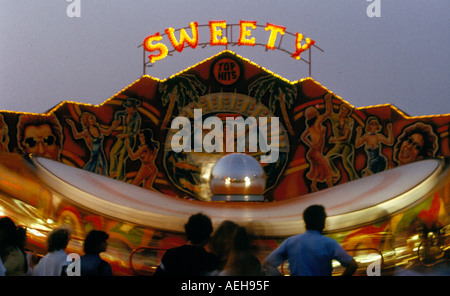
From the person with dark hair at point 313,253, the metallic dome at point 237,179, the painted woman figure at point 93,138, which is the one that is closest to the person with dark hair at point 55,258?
the person with dark hair at point 313,253

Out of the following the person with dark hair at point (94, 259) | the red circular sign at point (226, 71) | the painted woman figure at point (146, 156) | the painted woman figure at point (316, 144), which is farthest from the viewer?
the red circular sign at point (226, 71)

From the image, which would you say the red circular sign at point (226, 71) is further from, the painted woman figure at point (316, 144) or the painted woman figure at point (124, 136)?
the painted woman figure at point (124, 136)

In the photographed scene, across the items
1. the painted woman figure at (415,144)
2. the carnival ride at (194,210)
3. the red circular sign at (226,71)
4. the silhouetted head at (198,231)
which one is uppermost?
the red circular sign at (226,71)

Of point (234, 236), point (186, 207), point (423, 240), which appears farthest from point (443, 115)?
point (234, 236)

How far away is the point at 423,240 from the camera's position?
33.0 feet

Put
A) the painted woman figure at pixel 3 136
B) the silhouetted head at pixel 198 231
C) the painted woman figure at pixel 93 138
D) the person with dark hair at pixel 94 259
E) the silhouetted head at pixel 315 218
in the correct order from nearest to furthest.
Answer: the silhouetted head at pixel 198 231, the silhouetted head at pixel 315 218, the person with dark hair at pixel 94 259, the painted woman figure at pixel 3 136, the painted woman figure at pixel 93 138

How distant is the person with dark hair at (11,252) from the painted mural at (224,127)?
10.3 m

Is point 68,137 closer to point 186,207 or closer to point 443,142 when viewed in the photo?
point 186,207

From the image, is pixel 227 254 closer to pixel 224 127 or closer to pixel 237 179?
pixel 237 179

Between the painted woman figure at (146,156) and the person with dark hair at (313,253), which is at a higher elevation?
the painted woman figure at (146,156)

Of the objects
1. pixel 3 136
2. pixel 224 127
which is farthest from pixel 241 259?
pixel 3 136

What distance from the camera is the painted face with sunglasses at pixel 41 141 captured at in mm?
15031
